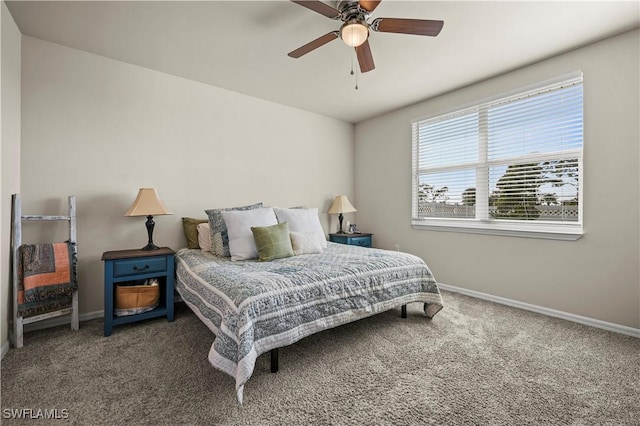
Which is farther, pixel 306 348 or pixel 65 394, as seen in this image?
pixel 306 348

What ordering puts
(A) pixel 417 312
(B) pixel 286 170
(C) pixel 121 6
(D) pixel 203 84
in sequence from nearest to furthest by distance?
1. (C) pixel 121 6
2. (A) pixel 417 312
3. (D) pixel 203 84
4. (B) pixel 286 170

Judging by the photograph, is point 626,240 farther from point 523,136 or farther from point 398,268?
point 398,268

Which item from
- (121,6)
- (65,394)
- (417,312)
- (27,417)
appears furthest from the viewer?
(417,312)

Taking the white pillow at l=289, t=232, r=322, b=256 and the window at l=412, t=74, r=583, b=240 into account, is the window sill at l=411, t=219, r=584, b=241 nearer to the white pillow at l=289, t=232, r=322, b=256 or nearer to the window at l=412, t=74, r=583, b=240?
the window at l=412, t=74, r=583, b=240

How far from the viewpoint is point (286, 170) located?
13.6 ft

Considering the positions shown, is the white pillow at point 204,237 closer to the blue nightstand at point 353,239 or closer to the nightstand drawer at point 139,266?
the nightstand drawer at point 139,266

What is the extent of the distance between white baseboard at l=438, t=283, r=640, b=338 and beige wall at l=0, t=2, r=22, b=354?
423 cm

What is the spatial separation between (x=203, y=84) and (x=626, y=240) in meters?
4.37

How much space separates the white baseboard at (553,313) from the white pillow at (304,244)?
1869mm

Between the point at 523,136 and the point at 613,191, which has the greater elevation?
the point at 523,136

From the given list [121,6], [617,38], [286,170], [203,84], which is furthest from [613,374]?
[203,84]

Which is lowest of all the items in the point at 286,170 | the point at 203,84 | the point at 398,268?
the point at 398,268

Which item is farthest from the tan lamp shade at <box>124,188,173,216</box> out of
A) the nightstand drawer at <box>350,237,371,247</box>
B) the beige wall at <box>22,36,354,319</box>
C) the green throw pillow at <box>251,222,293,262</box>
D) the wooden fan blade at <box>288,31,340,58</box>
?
the nightstand drawer at <box>350,237,371,247</box>

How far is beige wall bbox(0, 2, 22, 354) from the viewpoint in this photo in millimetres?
2090
